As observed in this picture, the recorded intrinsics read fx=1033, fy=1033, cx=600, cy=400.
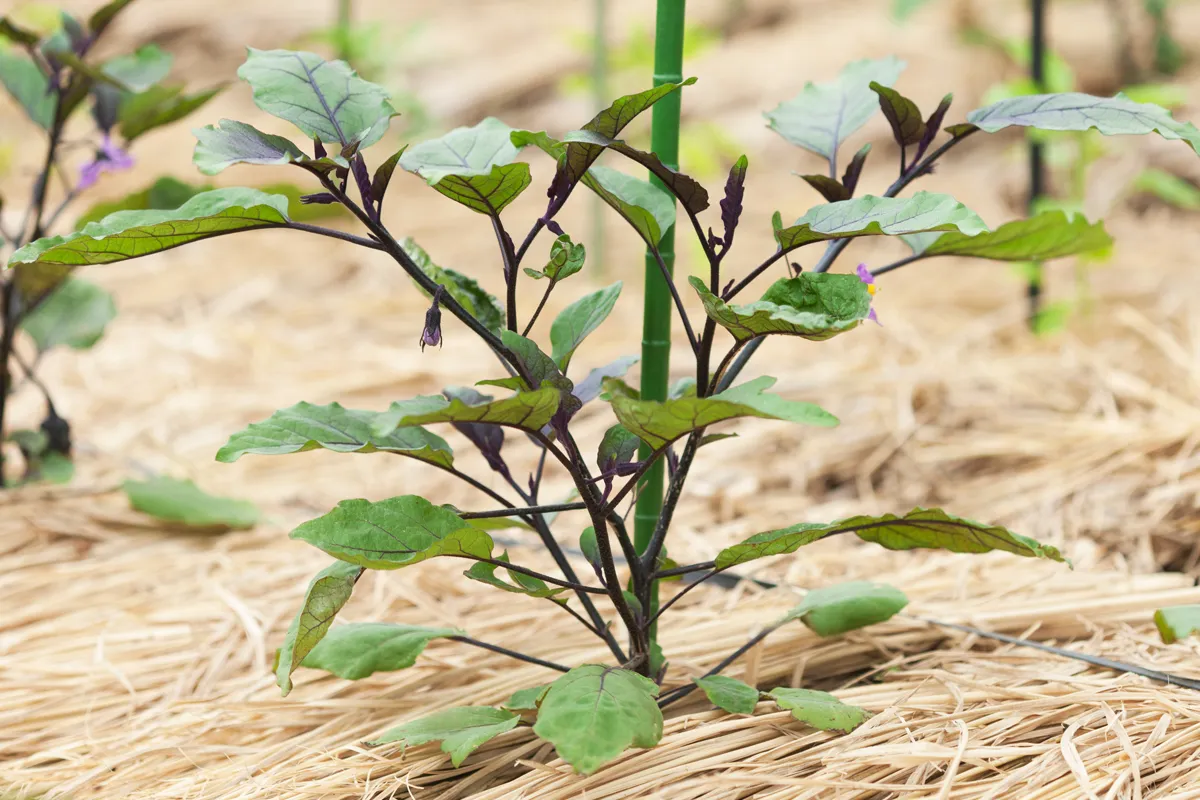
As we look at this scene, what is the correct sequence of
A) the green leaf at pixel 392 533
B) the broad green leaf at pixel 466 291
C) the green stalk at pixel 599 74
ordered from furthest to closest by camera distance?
the green stalk at pixel 599 74 < the broad green leaf at pixel 466 291 < the green leaf at pixel 392 533

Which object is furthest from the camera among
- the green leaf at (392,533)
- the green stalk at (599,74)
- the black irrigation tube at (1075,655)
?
the green stalk at (599,74)

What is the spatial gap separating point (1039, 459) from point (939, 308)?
104 cm

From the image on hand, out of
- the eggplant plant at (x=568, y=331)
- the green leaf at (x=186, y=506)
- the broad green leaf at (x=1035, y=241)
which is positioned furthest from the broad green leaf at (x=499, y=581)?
the green leaf at (x=186, y=506)

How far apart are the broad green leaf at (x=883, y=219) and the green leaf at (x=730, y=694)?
409mm

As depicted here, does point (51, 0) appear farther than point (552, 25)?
Yes

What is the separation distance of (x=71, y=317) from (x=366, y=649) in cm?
104

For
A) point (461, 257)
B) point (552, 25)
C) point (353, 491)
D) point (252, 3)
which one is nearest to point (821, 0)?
point (552, 25)

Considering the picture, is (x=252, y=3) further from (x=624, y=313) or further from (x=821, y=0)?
(x=624, y=313)

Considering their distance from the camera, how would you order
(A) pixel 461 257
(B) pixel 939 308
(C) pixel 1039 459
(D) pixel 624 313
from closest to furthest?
1. (C) pixel 1039 459
2. (B) pixel 939 308
3. (D) pixel 624 313
4. (A) pixel 461 257

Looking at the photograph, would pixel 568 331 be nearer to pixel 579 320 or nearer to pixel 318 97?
pixel 579 320

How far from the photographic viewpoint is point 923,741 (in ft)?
2.96

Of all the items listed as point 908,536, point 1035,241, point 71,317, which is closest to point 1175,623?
point 908,536

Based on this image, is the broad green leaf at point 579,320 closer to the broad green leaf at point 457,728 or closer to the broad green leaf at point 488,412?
the broad green leaf at point 488,412

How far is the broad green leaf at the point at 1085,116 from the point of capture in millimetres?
818
